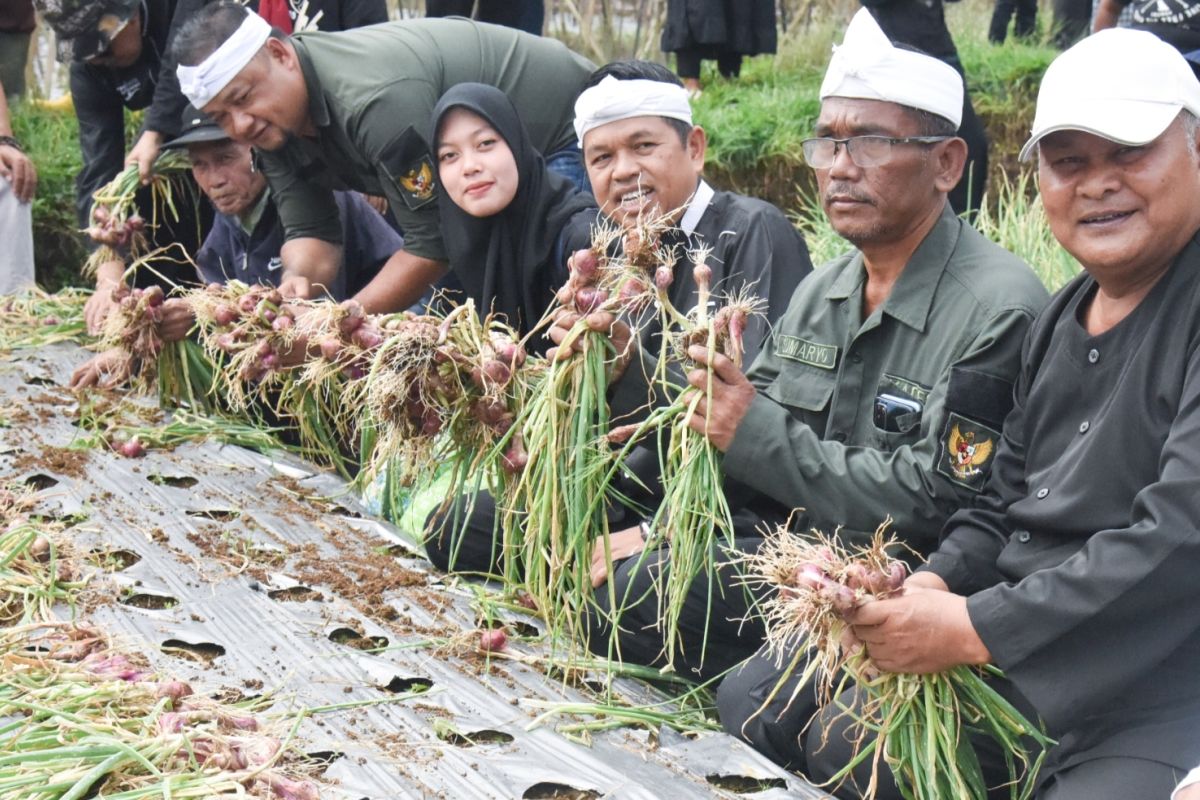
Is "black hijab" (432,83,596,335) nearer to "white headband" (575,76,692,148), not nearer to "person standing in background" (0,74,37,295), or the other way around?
"white headband" (575,76,692,148)

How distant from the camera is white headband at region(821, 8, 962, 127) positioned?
2.53 m

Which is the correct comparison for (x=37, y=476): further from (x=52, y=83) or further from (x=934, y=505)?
(x=52, y=83)

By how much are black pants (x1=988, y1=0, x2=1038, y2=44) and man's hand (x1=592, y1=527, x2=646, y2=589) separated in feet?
21.2

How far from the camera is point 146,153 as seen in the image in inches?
194

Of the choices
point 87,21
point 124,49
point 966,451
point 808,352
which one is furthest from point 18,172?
point 966,451

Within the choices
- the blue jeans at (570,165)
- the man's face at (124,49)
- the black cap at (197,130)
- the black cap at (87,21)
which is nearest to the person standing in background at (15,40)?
the man's face at (124,49)

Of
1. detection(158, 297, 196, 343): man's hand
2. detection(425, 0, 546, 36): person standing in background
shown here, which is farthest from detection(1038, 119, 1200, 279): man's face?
detection(425, 0, 546, 36): person standing in background

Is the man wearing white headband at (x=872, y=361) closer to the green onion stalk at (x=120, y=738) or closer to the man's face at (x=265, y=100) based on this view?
the green onion stalk at (x=120, y=738)

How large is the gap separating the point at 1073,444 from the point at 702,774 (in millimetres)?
806

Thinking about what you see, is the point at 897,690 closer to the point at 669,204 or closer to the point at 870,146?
the point at 870,146

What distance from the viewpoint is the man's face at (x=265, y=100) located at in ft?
13.3

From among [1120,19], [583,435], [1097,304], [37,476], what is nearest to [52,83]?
[37,476]

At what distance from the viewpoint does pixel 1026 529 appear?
7.08ft

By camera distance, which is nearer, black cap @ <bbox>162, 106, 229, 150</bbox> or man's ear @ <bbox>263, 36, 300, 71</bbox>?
man's ear @ <bbox>263, 36, 300, 71</bbox>
